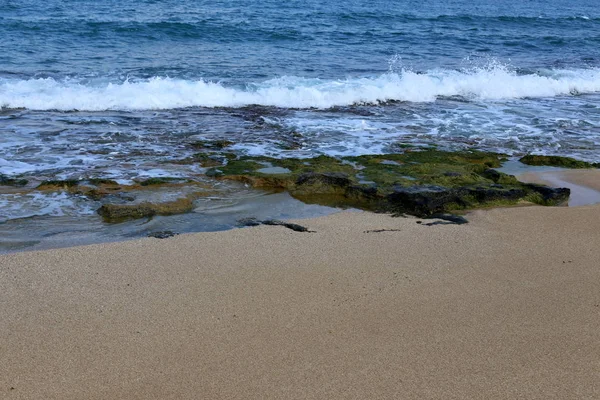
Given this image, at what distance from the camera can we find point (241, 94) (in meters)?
12.1

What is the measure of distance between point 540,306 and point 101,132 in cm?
670

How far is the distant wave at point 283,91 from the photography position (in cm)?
1114

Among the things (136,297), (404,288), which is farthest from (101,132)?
(404,288)

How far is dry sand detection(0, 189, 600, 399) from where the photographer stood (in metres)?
3.39

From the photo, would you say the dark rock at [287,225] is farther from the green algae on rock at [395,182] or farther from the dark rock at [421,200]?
the dark rock at [421,200]

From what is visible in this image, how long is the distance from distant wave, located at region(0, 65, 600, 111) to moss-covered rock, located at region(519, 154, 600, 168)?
14.8ft

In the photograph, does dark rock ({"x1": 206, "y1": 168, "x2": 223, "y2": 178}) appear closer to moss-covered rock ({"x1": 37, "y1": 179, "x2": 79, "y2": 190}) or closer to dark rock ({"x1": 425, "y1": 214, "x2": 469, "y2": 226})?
moss-covered rock ({"x1": 37, "y1": 179, "x2": 79, "y2": 190})

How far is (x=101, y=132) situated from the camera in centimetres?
906

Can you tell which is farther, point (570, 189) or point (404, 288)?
point (570, 189)

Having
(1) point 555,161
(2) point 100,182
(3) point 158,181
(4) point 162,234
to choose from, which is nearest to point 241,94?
(3) point 158,181

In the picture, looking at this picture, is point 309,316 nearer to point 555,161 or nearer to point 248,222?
point 248,222

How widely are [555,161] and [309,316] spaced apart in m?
5.28

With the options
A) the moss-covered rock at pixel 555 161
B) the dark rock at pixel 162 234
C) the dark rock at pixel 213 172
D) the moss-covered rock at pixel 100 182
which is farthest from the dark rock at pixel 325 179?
the moss-covered rock at pixel 555 161

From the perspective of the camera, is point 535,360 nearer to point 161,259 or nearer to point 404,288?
point 404,288
